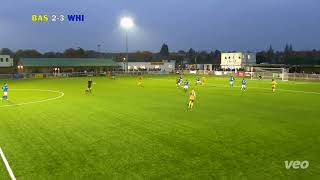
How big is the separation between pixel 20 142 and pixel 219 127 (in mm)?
9806

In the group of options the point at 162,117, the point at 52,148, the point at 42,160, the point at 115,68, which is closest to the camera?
the point at 42,160

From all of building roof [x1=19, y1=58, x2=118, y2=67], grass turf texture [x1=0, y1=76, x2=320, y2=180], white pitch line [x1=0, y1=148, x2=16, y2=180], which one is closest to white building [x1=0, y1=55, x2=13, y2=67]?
building roof [x1=19, y1=58, x2=118, y2=67]

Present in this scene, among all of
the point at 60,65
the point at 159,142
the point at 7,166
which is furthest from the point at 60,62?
the point at 7,166

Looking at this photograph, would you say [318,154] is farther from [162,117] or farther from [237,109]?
[237,109]

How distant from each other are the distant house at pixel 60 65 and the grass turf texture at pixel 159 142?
77.1 m

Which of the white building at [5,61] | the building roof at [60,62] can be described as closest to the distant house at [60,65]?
the building roof at [60,62]

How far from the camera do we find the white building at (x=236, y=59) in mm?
113625

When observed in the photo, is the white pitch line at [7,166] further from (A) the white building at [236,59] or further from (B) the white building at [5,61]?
(A) the white building at [236,59]

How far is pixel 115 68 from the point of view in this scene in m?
112

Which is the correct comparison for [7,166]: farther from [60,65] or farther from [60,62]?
[60,62]

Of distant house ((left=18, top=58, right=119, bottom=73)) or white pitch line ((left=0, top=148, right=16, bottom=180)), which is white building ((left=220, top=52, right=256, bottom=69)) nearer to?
distant house ((left=18, top=58, right=119, bottom=73))

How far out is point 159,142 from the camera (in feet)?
48.5

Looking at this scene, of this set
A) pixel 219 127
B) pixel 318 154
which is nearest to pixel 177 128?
pixel 219 127

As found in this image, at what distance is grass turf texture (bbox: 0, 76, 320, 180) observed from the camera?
36.6 feet
